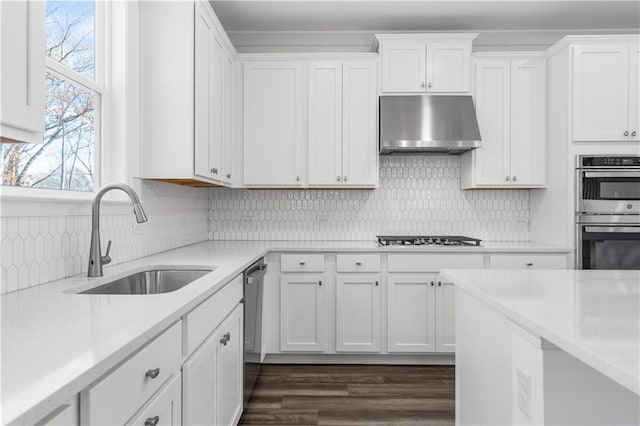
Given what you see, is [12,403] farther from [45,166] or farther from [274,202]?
[274,202]

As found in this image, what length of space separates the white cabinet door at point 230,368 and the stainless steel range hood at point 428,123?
1887mm

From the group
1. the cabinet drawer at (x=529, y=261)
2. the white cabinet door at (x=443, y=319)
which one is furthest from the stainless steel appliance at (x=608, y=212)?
the white cabinet door at (x=443, y=319)

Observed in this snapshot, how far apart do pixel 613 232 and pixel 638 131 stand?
2.61 feet

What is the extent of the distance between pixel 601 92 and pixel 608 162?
54 cm

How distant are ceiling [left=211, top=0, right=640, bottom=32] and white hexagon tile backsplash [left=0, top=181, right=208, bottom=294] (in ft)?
5.29

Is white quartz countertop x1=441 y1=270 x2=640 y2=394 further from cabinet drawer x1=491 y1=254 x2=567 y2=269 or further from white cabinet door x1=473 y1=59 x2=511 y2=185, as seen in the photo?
white cabinet door x1=473 y1=59 x2=511 y2=185

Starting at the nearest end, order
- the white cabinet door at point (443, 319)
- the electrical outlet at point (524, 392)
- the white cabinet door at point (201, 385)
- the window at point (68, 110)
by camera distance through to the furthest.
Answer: the electrical outlet at point (524, 392), the white cabinet door at point (201, 385), the window at point (68, 110), the white cabinet door at point (443, 319)

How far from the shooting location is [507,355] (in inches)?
56.4

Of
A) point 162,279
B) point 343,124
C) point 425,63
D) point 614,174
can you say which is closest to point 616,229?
point 614,174

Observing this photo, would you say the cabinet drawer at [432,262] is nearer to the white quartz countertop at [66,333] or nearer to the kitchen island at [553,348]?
the kitchen island at [553,348]

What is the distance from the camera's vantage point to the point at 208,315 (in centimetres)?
167

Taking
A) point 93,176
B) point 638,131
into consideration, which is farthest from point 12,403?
point 638,131

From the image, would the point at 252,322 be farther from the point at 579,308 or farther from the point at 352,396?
the point at 579,308

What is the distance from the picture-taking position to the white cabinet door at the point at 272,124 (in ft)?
11.7
